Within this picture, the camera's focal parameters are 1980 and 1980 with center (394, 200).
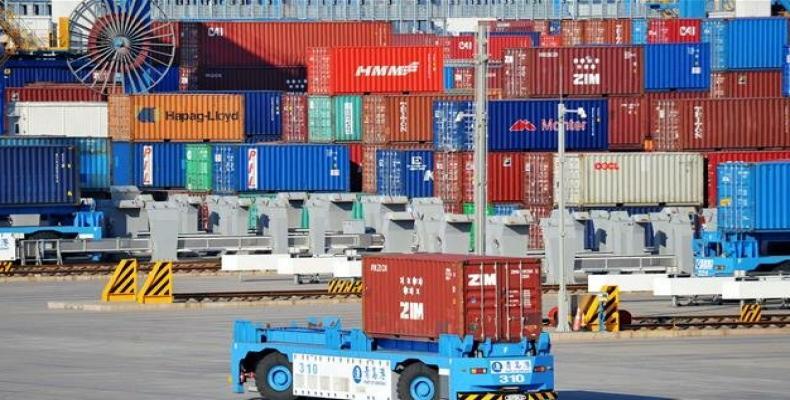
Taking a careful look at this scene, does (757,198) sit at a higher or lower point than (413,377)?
higher

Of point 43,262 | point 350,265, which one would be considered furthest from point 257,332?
point 43,262

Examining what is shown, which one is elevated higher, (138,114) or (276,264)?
(138,114)

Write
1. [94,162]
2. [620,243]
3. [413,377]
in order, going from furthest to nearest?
[94,162] → [620,243] → [413,377]

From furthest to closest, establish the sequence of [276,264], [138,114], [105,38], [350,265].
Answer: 1. [105,38]
2. [138,114]
3. [276,264]
4. [350,265]

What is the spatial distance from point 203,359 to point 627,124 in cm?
3603

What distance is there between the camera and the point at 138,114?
88750mm

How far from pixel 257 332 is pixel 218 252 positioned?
45313mm

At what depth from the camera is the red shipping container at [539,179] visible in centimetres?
7156

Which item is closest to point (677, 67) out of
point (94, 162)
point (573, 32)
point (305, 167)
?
point (305, 167)

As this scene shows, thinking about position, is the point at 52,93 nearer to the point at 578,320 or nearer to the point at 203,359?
the point at 578,320

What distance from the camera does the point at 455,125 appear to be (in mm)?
73938

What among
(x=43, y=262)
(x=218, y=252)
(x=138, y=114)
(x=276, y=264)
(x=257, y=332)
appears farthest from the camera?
(x=138, y=114)

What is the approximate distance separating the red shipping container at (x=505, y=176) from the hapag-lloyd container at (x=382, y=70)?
47.9 feet

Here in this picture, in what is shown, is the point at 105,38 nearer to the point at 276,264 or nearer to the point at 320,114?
the point at 320,114
